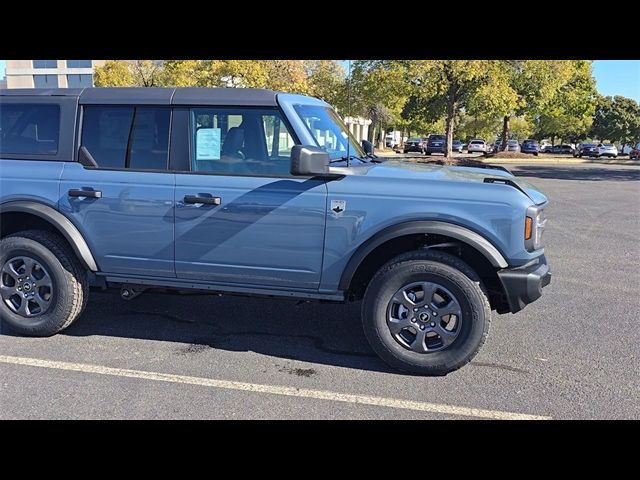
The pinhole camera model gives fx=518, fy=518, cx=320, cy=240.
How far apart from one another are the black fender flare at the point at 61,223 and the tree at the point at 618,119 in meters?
68.8

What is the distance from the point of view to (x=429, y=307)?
12.1 feet

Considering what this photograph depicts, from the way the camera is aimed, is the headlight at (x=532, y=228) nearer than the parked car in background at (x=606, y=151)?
Yes

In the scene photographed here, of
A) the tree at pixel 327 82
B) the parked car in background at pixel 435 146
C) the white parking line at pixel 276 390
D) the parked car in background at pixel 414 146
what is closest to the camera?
the white parking line at pixel 276 390

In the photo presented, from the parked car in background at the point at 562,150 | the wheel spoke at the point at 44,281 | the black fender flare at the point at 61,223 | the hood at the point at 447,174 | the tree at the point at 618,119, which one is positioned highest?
the tree at the point at 618,119

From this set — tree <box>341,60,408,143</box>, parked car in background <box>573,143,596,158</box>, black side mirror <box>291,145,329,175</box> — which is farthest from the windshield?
parked car in background <box>573,143,596,158</box>

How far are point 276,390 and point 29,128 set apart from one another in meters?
2.97

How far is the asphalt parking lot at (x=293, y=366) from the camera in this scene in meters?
3.25

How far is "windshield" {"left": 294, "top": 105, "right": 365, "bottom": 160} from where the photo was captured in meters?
4.07

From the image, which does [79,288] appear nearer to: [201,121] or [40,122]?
[40,122]

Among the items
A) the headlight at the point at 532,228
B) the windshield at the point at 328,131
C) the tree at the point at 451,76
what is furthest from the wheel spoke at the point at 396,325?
the tree at the point at 451,76

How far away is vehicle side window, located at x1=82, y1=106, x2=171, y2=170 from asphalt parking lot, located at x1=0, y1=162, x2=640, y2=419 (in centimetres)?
146

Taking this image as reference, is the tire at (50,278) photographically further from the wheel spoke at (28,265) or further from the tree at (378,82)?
the tree at (378,82)

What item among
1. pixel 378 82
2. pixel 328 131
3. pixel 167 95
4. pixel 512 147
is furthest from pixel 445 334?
pixel 512 147

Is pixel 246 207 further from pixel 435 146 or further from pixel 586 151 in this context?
pixel 586 151
